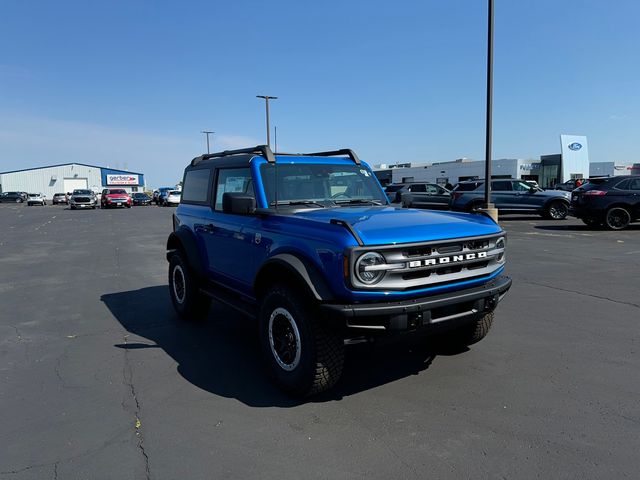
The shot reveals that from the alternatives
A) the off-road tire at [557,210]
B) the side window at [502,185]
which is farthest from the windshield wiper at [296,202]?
the off-road tire at [557,210]

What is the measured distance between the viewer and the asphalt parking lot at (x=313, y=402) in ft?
9.22

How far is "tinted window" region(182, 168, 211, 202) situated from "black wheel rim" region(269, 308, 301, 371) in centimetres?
228

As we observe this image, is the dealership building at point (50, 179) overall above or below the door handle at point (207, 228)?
above

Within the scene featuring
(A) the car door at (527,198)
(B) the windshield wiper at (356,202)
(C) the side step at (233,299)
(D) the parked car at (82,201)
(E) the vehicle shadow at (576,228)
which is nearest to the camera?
(C) the side step at (233,299)

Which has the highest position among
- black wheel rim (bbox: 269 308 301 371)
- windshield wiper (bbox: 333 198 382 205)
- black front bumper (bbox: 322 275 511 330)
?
windshield wiper (bbox: 333 198 382 205)

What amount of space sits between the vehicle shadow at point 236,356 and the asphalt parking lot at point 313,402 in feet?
0.07

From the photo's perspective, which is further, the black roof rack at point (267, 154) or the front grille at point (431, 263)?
the black roof rack at point (267, 154)

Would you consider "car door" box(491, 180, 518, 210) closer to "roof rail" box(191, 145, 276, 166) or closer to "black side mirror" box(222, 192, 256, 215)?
"roof rail" box(191, 145, 276, 166)

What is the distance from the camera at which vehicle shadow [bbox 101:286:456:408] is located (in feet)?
12.5

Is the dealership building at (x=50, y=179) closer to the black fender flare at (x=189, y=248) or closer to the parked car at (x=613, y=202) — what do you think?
the parked car at (x=613, y=202)

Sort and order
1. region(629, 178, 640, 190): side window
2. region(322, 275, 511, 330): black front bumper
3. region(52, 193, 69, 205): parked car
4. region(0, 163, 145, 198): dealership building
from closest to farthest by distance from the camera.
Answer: region(322, 275, 511, 330): black front bumper
region(629, 178, 640, 190): side window
region(52, 193, 69, 205): parked car
region(0, 163, 145, 198): dealership building

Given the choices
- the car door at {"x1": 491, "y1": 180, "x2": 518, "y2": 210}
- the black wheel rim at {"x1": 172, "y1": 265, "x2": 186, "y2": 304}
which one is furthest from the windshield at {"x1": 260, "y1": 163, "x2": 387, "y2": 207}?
the car door at {"x1": 491, "y1": 180, "x2": 518, "y2": 210}

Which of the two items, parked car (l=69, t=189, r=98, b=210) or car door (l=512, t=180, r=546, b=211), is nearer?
car door (l=512, t=180, r=546, b=211)

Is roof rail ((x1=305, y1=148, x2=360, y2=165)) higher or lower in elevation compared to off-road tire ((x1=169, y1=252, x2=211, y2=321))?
higher
